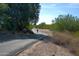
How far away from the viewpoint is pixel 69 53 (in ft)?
29.3

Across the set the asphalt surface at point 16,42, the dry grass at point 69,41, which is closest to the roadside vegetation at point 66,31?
the dry grass at point 69,41

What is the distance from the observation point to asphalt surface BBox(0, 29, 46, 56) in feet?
29.2

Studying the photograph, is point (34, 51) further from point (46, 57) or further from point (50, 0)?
point (50, 0)

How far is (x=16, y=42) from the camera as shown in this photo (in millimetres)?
8992

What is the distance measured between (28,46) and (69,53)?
0.61 meters

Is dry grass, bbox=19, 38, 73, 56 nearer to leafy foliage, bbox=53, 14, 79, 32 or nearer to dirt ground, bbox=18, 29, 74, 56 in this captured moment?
dirt ground, bbox=18, 29, 74, 56

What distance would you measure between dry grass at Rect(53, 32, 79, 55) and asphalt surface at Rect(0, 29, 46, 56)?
0.22 meters

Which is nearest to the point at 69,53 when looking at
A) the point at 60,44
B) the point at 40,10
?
the point at 60,44

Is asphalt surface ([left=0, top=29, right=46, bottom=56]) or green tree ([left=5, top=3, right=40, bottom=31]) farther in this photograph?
green tree ([left=5, top=3, right=40, bottom=31])

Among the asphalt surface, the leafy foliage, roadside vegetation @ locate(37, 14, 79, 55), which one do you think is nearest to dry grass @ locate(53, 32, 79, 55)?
roadside vegetation @ locate(37, 14, 79, 55)

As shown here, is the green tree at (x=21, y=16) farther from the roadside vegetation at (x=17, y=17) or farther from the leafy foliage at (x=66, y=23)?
the leafy foliage at (x=66, y=23)

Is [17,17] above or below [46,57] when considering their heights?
above

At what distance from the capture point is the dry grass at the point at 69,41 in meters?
8.97

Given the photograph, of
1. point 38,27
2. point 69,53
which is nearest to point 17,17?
point 38,27
